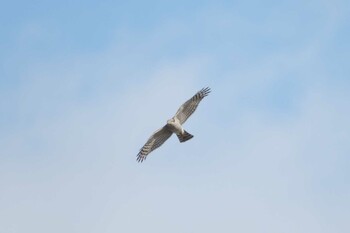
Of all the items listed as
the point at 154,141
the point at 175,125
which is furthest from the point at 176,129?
the point at 154,141

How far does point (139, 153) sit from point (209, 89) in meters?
5.04

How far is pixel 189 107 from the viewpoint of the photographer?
40.1 metres

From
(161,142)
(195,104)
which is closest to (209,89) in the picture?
(195,104)

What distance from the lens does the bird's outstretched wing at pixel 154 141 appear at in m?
40.4

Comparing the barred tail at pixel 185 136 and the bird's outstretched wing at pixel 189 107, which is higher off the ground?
the bird's outstretched wing at pixel 189 107

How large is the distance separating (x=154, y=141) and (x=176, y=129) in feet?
5.69

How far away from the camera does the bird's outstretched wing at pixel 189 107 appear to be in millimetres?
40000

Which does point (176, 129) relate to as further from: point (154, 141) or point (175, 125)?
point (154, 141)

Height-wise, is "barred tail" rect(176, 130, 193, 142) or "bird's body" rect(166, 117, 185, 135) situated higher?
"bird's body" rect(166, 117, 185, 135)

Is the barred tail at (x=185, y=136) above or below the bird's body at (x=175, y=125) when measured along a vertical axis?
below

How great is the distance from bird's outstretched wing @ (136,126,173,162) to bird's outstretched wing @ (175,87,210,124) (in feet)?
3.29

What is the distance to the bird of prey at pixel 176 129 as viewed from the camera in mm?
39781

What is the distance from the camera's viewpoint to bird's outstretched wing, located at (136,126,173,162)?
40438 millimetres

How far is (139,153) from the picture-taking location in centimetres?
4075
